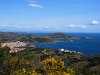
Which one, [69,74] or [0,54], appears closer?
[69,74]

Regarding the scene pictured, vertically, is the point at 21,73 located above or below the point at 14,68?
above

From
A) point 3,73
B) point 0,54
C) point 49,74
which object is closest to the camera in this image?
point 49,74

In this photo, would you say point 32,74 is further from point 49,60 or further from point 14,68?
point 14,68

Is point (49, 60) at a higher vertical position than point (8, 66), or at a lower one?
higher

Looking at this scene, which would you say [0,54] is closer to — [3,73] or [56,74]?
[3,73]

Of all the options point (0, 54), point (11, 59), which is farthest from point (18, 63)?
point (0, 54)

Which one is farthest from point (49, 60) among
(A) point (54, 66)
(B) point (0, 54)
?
(B) point (0, 54)

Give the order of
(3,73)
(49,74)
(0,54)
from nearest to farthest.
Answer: (49,74)
(3,73)
(0,54)

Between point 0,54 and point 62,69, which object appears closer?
point 62,69
